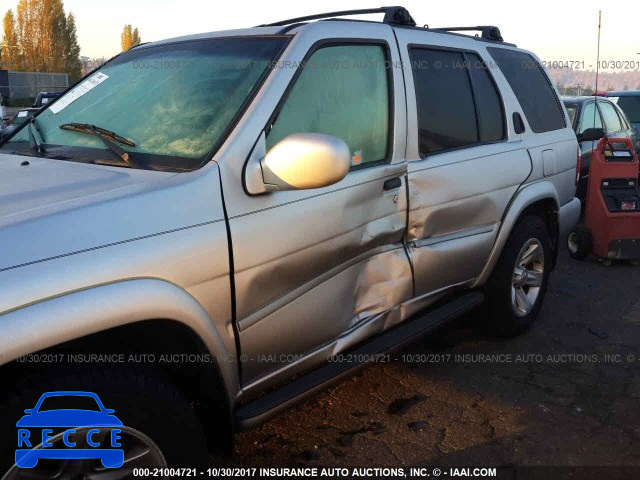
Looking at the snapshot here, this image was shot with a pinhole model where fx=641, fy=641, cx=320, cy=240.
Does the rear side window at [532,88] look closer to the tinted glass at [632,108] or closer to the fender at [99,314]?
the fender at [99,314]

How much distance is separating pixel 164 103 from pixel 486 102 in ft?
6.97

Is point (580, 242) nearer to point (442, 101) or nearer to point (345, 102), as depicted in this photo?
point (442, 101)

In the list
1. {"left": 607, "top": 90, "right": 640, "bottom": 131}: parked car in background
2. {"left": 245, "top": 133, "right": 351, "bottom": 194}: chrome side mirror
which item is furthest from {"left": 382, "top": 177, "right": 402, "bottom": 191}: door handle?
{"left": 607, "top": 90, "right": 640, "bottom": 131}: parked car in background

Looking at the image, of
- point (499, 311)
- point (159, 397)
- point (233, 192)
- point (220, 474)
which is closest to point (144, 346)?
point (159, 397)

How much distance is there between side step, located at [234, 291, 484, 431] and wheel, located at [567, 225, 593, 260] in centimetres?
312

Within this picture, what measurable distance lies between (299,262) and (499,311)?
2.08m

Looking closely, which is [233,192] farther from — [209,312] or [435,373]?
[435,373]

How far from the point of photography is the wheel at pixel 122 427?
5.91ft

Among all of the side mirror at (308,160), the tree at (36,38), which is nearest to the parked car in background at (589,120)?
the side mirror at (308,160)

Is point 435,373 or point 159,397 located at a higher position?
point 159,397

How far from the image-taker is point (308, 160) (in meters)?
2.23

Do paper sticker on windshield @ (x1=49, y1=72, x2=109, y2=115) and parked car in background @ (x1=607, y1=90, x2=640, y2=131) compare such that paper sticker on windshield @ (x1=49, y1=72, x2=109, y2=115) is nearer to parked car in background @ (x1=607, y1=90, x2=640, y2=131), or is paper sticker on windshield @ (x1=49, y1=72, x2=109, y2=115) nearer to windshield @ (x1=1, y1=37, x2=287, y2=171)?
windshield @ (x1=1, y1=37, x2=287, y2=171)

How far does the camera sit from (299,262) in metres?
2.51

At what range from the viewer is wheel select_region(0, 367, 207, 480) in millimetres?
1803
